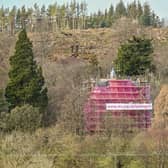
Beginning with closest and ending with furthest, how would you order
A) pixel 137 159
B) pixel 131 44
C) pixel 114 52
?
pixel 137 159
pixel 131 44
pixel 114 52

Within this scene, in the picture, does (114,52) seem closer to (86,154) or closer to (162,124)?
(162,124)

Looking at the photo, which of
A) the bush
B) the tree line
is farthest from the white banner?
the tree line

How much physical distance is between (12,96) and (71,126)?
3974 mm

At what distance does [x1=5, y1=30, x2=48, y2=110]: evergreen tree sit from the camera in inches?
1099

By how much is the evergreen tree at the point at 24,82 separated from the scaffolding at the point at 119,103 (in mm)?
2720

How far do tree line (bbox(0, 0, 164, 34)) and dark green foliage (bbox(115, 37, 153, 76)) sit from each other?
2866cm

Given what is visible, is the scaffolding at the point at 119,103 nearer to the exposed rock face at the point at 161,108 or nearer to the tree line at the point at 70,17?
the exposed rock face at the point at 161,108

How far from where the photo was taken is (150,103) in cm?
2908

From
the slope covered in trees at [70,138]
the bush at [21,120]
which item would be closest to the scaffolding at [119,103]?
the slope covered in trees at [70,138]

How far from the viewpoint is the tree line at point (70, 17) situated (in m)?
64.6

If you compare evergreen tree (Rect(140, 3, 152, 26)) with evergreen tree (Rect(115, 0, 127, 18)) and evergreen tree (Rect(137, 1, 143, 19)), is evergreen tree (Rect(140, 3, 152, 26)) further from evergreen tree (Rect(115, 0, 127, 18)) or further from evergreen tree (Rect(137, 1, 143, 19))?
evergreen tree (Rect(115, 0, 127, 18))

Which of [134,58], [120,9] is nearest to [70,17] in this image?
[120,9]

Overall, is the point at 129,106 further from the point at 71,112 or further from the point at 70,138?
the point at 70,138

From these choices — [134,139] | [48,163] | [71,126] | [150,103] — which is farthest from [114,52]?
[48,163]
